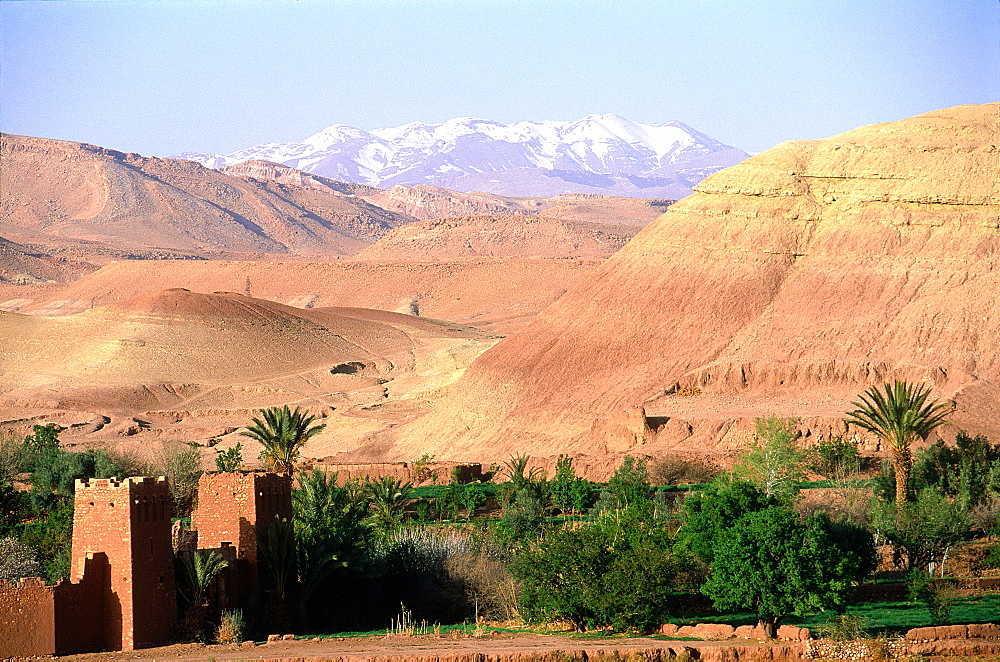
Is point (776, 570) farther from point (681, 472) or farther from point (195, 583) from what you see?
point (681, 472)

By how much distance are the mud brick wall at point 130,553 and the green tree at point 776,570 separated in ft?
26.9

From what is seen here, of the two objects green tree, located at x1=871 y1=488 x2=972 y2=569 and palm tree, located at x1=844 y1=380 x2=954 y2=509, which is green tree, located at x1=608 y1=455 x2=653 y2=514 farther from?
palm tree, located at x1=844 y1=380 x2=954 y2=509

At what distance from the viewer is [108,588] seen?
1923 cm

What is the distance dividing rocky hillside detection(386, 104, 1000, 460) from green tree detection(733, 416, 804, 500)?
1186 mm

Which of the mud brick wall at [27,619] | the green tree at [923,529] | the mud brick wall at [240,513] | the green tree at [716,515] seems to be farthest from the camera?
the green tree at [923,529]

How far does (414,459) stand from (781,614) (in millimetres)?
22919

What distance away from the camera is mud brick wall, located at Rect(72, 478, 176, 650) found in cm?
1906

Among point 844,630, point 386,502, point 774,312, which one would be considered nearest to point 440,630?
point 844,630

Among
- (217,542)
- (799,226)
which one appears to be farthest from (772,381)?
(217,542)

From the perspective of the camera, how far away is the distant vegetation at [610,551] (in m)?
20.6

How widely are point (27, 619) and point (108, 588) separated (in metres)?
1.21

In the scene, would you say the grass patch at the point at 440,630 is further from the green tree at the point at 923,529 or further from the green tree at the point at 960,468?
the green tree at the point at 960,468

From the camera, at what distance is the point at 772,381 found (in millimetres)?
→ 38094

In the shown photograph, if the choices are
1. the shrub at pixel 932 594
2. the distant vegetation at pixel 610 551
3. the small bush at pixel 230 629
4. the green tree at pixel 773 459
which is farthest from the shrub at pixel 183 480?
the shrub at pixel 932 594
